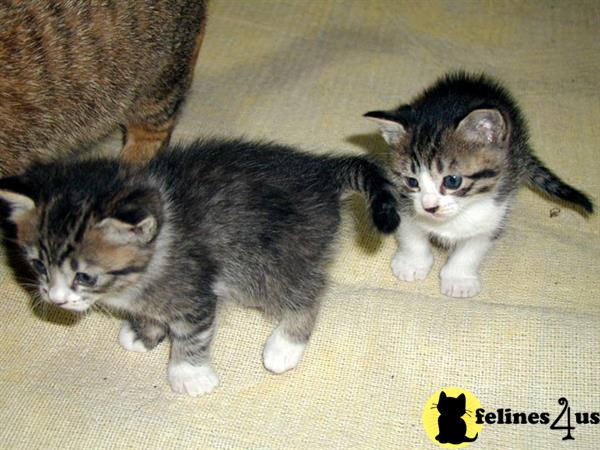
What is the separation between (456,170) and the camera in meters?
2.17

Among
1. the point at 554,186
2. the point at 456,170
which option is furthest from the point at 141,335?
the point at 554,186

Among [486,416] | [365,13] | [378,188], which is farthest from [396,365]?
[365,13]

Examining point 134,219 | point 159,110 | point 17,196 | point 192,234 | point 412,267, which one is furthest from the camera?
point 159,110

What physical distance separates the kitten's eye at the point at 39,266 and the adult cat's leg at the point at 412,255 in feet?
3.46

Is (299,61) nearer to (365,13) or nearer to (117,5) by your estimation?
(365,13)

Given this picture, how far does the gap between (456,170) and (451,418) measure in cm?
68

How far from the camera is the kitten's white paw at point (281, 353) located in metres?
2.15

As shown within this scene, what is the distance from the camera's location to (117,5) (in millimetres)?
2498

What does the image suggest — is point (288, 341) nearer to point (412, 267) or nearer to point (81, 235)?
point (412, 267)

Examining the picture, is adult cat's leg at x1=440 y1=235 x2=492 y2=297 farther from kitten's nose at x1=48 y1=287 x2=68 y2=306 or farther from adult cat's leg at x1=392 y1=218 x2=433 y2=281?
kitten's nose at x1=48 y1=287 x2=68 y2=306

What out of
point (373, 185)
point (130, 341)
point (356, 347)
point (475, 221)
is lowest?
point (130, 341)

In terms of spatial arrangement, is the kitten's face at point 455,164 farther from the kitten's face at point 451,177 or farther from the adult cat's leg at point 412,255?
the adult cat's leg at point 412,255

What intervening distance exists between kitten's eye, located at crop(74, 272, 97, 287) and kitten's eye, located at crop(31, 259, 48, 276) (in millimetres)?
90

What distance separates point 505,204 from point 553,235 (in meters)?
0.37
